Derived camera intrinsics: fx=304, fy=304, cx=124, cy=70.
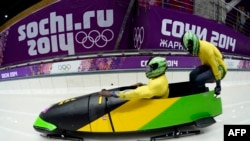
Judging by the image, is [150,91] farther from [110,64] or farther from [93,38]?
[93,38]

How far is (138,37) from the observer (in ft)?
24.0

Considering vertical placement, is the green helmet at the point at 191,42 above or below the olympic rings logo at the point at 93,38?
below

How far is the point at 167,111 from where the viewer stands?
2.98 metres

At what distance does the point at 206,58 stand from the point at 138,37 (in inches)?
160

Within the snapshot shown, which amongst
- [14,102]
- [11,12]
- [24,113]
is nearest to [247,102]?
[24,113]

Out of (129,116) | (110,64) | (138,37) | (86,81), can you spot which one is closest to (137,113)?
(129,116)

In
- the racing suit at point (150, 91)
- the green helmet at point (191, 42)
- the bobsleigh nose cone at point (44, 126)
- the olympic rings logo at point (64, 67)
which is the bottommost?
the bobsleigh nose cone at point (44, 126)

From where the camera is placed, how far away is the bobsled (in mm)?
2973

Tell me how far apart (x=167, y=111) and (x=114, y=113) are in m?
0.52

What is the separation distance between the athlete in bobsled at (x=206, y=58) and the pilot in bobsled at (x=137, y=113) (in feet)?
0.88

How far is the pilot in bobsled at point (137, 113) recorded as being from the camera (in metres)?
2.97

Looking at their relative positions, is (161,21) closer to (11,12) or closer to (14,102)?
(14,102)

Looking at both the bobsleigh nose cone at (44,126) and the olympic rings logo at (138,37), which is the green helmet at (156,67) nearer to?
the bobsleigh nose cone at (44,126)

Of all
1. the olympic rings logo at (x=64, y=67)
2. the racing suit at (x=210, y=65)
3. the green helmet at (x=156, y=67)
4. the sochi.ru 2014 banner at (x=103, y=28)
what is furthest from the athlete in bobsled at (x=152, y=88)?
the sochi.ru 2014 banner at (x=103, y=28)
